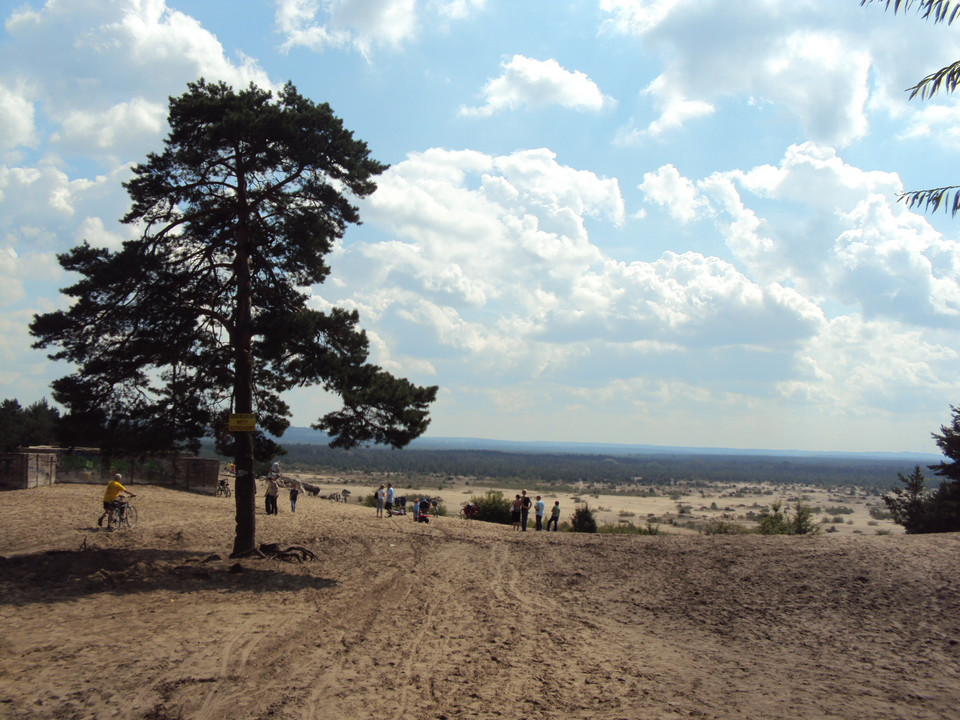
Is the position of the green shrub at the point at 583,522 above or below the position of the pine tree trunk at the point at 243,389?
below

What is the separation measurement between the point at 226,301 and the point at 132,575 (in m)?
5.72

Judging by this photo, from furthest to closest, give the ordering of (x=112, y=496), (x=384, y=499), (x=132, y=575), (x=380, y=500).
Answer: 1. (x=384, y=499)
2. (x=380, y=500)
3. (x=112, y=496)
4. (x=132, y=575)

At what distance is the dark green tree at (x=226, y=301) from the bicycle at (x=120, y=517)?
12.6ft

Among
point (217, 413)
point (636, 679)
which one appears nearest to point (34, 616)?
point (217, 413)

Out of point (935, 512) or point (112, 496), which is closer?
point (112, 496)

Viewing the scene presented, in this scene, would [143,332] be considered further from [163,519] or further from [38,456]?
[38,456]

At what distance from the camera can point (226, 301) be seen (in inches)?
575

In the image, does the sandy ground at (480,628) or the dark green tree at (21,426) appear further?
the dark green tree at (21,426)

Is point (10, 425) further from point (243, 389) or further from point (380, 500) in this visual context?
point (243, 389)

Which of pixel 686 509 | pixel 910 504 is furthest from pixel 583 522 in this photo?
pixel 686 509

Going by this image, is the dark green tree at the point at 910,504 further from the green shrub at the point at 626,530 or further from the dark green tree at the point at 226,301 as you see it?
the dark green tree at the point at 226,301

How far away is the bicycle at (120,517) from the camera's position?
16.1 meters

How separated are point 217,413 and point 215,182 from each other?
Answer: 4.71 m

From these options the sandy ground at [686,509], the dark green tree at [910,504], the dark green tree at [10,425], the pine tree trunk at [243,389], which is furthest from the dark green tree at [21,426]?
the dark green tree at [910,504]
